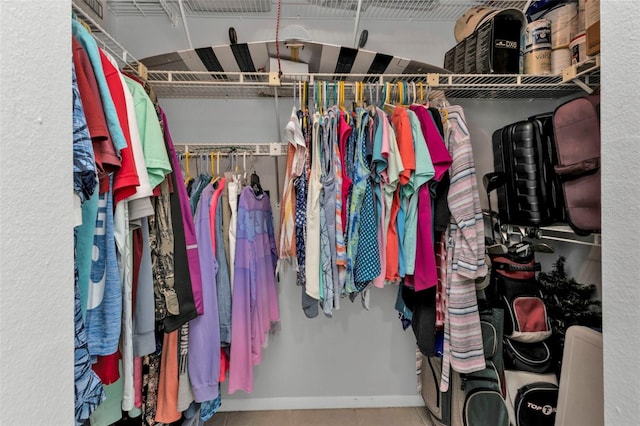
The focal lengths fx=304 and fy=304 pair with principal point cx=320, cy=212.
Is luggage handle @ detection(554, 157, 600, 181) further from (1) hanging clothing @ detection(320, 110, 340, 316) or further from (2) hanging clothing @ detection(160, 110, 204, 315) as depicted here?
(2) hanging clothing @ detection(160, 110, 204, 315)

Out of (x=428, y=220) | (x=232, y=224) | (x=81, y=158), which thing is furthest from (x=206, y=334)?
(x=428, y=220)

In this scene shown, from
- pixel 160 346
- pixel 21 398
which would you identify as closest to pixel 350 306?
pixel 160 346

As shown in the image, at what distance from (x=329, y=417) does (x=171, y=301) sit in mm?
1294

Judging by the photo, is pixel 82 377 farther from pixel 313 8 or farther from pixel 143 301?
pixel 313 8

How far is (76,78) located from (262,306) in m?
1.02

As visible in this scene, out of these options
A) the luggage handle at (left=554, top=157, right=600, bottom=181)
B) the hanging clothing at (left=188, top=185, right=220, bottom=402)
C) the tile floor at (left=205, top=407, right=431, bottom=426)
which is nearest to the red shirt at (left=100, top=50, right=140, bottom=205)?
the hanging clothing at (left=188, top=185, right=220, bottom=402)

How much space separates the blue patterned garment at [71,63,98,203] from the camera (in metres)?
0.57

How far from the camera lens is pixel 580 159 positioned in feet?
3.61

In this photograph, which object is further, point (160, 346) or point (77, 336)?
point (160, 346)

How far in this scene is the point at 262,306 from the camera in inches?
53.1

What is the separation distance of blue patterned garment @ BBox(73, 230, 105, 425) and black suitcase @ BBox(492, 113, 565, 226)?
1582mm

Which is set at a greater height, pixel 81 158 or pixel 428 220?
pixel 81 158

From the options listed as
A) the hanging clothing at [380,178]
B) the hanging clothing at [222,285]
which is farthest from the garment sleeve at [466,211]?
the hanging clothing at [222,285]

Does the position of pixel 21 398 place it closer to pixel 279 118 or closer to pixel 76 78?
pixel 76 78
